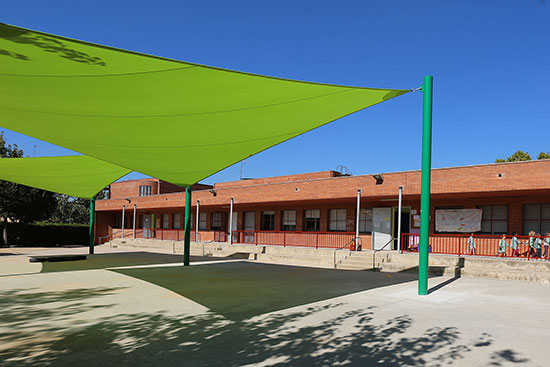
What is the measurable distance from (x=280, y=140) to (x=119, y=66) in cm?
478

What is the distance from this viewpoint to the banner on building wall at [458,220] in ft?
57.6

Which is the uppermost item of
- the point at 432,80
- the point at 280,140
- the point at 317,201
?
the point at 432,80

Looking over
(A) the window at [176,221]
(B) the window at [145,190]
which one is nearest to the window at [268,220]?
(A) the window at [176,221]

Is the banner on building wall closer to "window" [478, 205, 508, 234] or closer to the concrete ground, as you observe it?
"window" [478, 205, 508, 234]

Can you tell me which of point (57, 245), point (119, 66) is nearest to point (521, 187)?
point (119, 66)

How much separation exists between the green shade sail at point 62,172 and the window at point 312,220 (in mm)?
11657

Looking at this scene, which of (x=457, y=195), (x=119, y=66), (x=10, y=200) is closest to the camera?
(x=119, y=66)

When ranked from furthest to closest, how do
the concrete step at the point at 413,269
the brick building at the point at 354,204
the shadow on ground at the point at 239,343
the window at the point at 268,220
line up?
the window at the point at 268,220 → the brick building at the point at 354,204 → the concrete step at the point at 413,269 → the shadow on ground at the point at 239,343

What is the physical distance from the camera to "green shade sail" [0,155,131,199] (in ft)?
42.2

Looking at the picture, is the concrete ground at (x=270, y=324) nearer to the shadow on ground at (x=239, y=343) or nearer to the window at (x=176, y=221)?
the shadow on ground at (x=239, y=343)

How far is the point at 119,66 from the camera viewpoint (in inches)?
209

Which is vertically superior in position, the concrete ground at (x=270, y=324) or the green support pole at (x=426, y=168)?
the green support pole at (x=426, y=168)

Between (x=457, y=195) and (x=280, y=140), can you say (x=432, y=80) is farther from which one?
(x=457, y=195)

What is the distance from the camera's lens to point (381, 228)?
2066 centimetres
